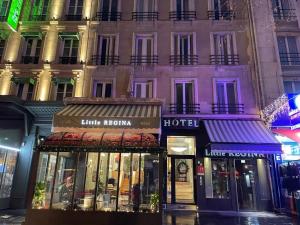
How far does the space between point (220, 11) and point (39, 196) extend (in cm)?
1289

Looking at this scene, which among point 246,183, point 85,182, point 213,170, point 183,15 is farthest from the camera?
point 183,15

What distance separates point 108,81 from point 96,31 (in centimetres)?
310

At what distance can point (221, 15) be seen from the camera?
45.2 feet

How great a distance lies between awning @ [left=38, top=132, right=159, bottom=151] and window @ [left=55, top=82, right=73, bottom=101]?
163 inches

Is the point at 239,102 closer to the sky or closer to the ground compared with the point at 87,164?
closer to the sky

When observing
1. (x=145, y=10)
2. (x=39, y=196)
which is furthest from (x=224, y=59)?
(x=39, y=196)

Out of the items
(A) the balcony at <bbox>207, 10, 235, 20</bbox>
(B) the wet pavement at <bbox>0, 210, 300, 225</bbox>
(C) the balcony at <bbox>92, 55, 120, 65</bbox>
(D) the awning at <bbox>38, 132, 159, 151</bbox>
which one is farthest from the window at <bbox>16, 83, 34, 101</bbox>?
(A) the balcony at <bbox>207, 10, 235, 20</bbox>

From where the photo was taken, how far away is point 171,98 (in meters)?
12.6

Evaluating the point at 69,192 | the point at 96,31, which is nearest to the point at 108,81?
the point at 96,31

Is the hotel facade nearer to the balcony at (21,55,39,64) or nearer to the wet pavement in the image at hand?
the balcony at (21,55,39,64)

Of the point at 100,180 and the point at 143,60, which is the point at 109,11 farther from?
the point at 100,180

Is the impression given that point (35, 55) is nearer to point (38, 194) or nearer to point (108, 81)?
point (108, 81)

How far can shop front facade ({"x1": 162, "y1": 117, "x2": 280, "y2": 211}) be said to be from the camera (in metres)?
11.4

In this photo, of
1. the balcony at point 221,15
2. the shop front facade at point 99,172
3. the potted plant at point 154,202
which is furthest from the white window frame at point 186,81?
the potted plant at point 154,202
